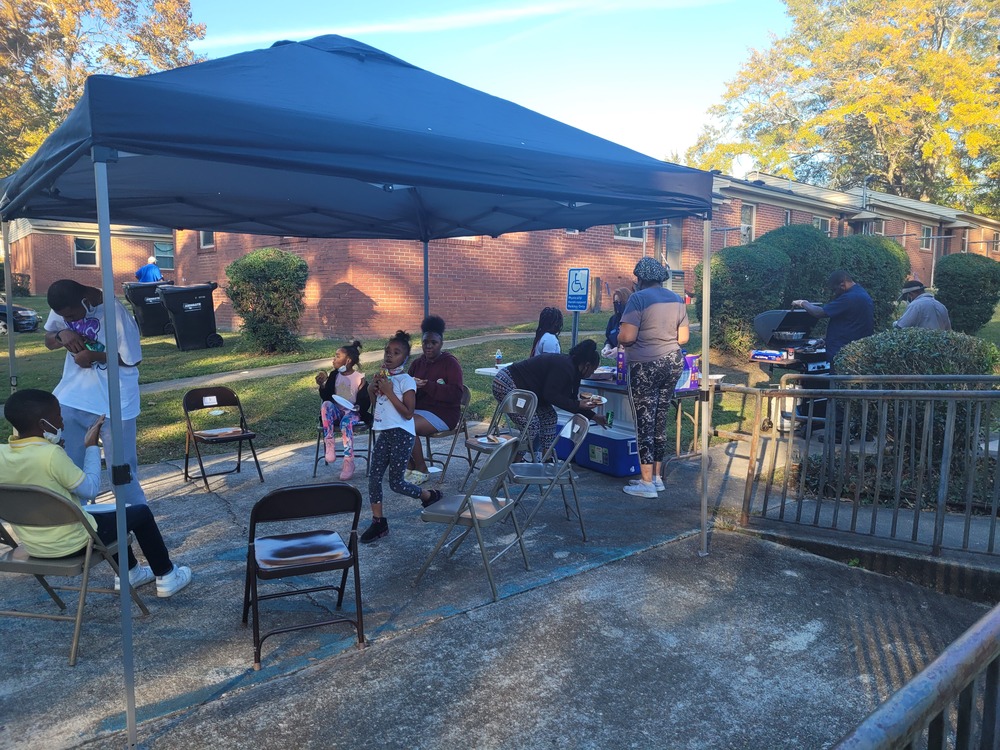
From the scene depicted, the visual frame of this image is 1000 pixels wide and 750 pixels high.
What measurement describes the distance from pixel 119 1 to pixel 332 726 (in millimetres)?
32885

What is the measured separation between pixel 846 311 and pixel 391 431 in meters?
4.90

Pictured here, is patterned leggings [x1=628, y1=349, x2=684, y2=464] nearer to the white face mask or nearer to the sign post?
the sign post

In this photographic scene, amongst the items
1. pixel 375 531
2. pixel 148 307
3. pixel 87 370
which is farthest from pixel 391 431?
pixel 148 307

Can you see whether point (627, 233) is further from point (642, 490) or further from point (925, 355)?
point (642, 490)

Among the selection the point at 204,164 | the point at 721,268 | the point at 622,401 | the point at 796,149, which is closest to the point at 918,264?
the point at 796,149

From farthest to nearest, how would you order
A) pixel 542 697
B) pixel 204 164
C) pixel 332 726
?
pixel 204 164
pixel 542 697
pixel 332 726

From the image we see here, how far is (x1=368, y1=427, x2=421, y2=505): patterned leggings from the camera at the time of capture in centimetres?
465

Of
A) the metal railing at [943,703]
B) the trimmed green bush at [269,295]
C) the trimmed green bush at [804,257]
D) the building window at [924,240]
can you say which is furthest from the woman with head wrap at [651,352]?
the building window at [924,240]

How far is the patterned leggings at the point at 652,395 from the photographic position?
541 cm

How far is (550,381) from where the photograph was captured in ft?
18.4

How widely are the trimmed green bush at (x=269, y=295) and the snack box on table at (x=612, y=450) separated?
7.41 meters

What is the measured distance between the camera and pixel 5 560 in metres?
3.26

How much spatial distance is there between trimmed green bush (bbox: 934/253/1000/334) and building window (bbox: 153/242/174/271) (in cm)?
2731

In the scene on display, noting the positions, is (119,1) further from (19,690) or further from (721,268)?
(19,690)
